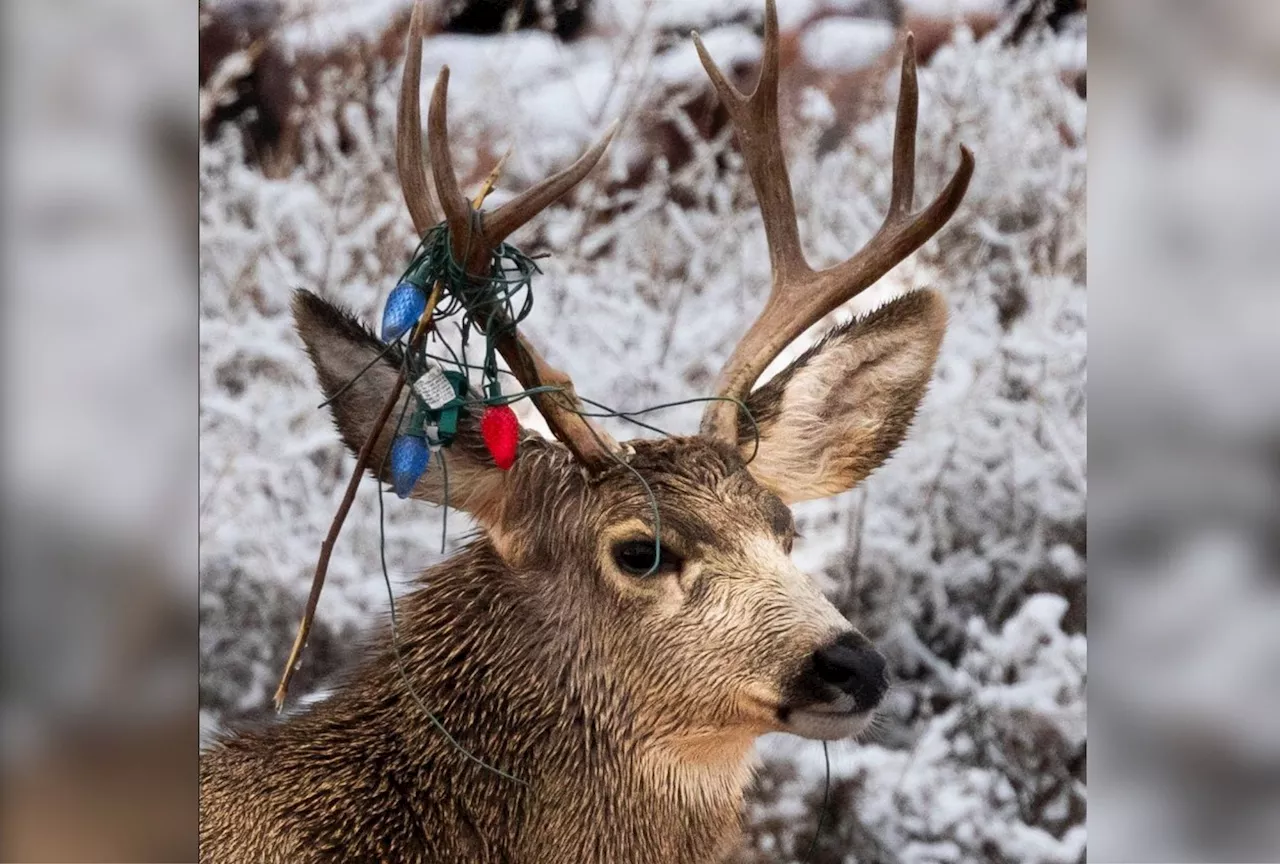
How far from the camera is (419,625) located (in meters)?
2.09

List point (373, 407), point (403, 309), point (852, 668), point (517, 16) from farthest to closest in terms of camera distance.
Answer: point (517, 16), point (373, 407), point (403, 309), point (852, 668)

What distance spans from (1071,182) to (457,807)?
1.54 m

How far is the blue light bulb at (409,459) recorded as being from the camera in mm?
1982

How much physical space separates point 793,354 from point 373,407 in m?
0.72

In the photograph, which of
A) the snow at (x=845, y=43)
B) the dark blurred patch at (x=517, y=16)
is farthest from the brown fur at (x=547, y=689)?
the snow at (x=845, y=43)

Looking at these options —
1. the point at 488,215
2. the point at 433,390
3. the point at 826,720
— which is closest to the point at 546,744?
the point at 826,720

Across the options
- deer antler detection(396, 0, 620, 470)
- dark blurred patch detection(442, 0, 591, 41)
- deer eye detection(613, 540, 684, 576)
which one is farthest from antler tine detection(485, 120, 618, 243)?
deer eye detection(613, 540, 684, 576)

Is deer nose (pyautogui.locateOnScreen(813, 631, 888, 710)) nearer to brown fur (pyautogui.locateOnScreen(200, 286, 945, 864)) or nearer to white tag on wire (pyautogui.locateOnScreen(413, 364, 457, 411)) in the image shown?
brown fur (pyautogui.locateOnScreen(200, 286, 945, 864))

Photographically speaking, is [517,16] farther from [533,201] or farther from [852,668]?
[852,668]

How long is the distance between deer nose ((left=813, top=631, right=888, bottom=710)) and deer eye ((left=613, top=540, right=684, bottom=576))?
272 mm

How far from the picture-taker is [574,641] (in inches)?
79.2
